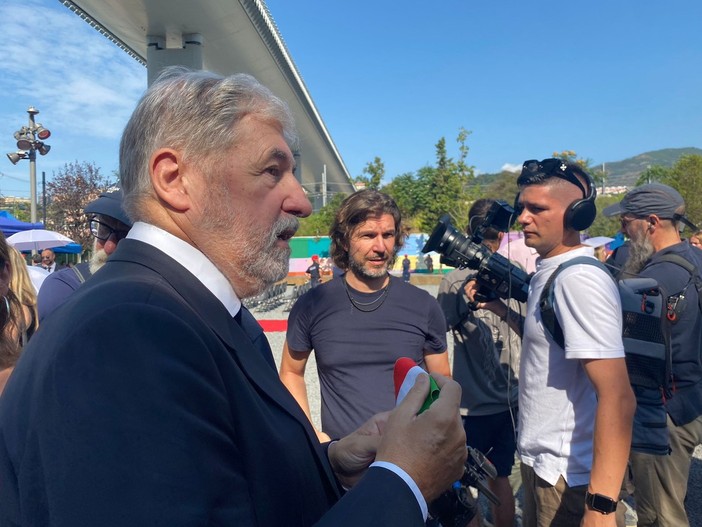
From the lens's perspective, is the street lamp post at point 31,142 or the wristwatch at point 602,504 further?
the street lamp post at point 31,142

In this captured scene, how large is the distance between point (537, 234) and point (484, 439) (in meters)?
1.63

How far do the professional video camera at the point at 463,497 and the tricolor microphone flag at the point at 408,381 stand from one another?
26 cm

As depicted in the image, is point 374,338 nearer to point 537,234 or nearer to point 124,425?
point 537,234

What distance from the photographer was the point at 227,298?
115 centimetres

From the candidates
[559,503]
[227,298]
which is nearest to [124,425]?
[227,298]

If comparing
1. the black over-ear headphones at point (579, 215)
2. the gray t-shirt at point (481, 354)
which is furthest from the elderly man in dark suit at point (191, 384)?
the gray t-shirt at point (481, 354)

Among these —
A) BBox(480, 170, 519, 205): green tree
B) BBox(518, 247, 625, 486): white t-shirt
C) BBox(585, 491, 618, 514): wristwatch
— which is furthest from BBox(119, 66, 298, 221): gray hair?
BBox(480, 170, 519, 205): green tree

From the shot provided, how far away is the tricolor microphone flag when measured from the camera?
1.13 meters

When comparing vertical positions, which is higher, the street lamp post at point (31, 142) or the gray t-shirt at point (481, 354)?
the street lamp post at point (31, 142)

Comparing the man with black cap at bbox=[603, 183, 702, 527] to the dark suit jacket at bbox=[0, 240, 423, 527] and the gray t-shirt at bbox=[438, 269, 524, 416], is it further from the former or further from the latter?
the dark suit jacket at bbox=[0, 240, 423, 527]

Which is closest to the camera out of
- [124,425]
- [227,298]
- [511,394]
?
[124,425]

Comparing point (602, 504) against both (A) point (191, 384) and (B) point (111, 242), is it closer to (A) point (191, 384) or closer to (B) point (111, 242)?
(A) point (191, 384)

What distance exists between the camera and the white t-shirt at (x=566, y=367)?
2.01 meters

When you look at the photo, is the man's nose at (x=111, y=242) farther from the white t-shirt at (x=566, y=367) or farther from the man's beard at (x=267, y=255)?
the white t-shirt at (x=566, y=367)
